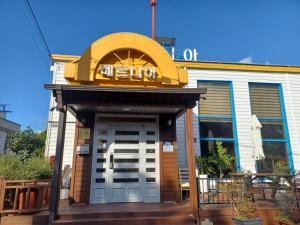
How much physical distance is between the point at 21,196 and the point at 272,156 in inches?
365

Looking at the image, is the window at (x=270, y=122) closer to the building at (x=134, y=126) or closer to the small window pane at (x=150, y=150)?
the building at (x=134, y=126)

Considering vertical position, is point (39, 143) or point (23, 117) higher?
point (23, 117)

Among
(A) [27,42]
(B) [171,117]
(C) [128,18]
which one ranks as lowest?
(B) [171,117]

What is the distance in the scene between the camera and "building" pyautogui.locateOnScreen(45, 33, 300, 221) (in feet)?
18.0

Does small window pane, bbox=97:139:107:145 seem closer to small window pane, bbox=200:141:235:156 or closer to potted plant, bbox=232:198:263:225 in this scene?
potted plant, bbox=232:198:263:225

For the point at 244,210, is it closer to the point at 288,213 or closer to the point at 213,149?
the point at 288,213

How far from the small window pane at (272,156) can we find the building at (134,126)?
4 centimetres

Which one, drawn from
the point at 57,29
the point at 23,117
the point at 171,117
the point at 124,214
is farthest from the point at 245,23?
the point at 23,117

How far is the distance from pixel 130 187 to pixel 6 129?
2184cm

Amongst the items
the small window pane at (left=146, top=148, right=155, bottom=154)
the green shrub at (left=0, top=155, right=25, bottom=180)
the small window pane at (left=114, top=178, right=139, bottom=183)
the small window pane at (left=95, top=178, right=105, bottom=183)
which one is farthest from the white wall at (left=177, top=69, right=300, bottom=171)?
the green shrub at (left=0, top=155, right=25, bottom=180)

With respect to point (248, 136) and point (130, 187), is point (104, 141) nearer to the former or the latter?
point (130, 187)

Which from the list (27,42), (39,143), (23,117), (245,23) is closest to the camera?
(27,42)

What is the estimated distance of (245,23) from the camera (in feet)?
44.3

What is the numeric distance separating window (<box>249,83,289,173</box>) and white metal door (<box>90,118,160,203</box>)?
515 cm
